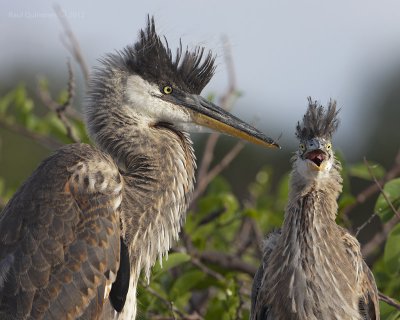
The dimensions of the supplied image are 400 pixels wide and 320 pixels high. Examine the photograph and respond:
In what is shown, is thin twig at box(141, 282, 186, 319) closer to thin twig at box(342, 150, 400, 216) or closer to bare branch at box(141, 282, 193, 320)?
bare branch at box(141, 282, 193, 320)

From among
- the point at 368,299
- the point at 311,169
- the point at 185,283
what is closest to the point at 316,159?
the point at 311,169

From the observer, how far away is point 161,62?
5.73 m

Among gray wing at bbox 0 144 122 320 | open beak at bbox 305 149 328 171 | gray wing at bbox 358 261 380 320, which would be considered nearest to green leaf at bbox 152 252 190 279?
gray wing at bbox 0 144 122 320

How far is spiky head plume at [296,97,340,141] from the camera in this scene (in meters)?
5.69

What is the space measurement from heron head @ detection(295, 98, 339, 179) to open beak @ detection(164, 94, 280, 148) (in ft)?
0.82

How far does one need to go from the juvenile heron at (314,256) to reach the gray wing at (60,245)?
1.11 m

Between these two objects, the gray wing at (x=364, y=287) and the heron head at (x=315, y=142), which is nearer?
the gray wing at (x=364, y=287)

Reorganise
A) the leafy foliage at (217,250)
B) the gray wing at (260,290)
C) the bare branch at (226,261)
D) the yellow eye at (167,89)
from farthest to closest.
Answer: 1. the bare branch at (226,261)
2. the yellow eye at (167,89)
3. the gray wing at (260,290)
4. the leafy foliage at (217,250)

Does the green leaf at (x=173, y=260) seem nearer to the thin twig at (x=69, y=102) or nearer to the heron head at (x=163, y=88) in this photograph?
the heron head at (x=163, y=88)

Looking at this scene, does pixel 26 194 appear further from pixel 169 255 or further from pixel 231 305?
pixel 231 305

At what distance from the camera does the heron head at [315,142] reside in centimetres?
565

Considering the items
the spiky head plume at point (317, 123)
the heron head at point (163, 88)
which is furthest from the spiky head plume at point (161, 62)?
the spiky head plume at point (317, 123)

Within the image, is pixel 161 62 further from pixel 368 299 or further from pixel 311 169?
pixel 368 299

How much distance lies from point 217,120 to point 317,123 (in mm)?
602
